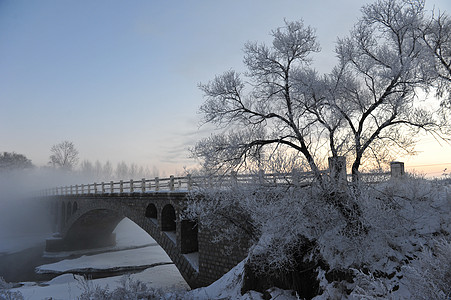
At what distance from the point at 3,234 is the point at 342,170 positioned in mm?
51770

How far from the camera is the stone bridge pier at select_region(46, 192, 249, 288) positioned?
Answer: 1359cm

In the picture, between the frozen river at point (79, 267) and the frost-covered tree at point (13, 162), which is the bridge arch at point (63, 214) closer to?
the frozen river at point (79, 267)

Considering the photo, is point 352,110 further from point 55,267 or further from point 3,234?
point 3,234

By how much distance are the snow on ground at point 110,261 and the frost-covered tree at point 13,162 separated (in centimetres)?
6783

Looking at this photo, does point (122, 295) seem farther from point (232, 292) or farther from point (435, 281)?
point (435, 281)

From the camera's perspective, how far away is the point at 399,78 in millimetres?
13219

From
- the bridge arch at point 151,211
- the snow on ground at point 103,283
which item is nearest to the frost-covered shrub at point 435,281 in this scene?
the snow on ground at point 103,283

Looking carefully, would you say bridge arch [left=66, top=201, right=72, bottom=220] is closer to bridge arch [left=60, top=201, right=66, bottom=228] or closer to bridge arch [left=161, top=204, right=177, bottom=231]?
bridge arch [left=60, top=201, right=66, bottom=228]

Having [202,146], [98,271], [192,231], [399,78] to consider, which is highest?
[399,78]

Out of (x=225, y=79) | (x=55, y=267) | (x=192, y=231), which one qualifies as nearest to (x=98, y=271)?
(x=55, y=267)

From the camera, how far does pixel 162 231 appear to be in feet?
59.4

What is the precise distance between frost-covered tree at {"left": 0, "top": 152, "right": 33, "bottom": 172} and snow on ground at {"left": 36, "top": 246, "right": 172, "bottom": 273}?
223ft

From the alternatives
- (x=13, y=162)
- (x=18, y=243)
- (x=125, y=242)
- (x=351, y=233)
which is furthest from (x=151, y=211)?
(x=13, y=162)

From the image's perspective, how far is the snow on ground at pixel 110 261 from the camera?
81.5ft
